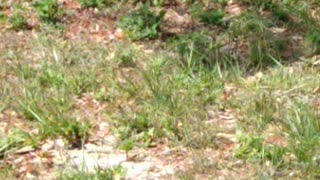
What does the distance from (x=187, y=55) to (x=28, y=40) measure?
1.16 meters

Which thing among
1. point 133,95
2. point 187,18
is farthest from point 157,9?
point 133,95

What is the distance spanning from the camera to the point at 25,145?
4859 mm

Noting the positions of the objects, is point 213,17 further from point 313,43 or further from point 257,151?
point 257,151

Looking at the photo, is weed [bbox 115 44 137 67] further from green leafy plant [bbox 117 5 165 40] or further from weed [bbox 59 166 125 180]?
weed [bbox 59 166 125 180]

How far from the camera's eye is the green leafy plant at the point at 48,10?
6.47 meters

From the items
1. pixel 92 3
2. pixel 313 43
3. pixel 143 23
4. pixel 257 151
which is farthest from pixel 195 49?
pixel 257 151

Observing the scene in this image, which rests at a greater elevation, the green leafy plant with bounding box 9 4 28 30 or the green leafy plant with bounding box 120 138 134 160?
the green leafy plant with bounding box 9 4 28 30

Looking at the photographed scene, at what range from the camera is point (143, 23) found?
6383mm

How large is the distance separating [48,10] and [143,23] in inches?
27.6

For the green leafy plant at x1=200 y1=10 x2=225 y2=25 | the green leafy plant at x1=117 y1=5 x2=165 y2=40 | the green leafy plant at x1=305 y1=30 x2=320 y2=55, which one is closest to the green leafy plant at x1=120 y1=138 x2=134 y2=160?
the green leafy plant at x1=117 y1=5 x2=165 y2=40

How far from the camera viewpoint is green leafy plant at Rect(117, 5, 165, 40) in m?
6.28

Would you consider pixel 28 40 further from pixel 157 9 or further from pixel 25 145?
pixel 25 145

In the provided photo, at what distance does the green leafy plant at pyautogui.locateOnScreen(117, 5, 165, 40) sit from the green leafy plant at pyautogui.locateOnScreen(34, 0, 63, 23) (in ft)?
1.53

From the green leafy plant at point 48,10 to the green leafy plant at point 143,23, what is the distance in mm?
466
